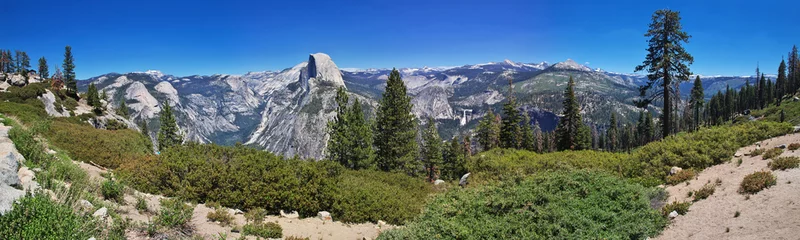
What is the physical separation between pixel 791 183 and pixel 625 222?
16.3ft

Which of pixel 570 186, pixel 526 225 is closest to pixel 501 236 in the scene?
pixel 526 225

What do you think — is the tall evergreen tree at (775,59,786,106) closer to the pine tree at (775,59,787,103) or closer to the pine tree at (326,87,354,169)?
the pine tree at (775,59,787,103)

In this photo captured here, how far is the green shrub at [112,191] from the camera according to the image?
9.42 metres

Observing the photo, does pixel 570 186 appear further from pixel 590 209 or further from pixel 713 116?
pixel 713 116

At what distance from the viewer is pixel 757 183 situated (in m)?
9.78

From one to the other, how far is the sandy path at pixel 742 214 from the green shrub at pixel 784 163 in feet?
0.97

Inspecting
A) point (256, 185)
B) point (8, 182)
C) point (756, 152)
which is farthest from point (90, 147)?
point (756, 152)

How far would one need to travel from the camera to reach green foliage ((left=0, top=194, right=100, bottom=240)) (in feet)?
18.1

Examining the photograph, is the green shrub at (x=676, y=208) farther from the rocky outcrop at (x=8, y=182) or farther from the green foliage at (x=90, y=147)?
the green foliage at (x=90, y=147)

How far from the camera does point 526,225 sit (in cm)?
923

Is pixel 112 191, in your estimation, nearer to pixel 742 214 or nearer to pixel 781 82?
pixel 742 214

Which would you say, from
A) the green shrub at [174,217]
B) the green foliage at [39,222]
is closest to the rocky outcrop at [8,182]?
the green foliage at [39,222]

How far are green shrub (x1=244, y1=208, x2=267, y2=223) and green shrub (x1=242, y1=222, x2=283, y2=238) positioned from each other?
74 centimetres

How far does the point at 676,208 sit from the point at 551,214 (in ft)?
12.9
